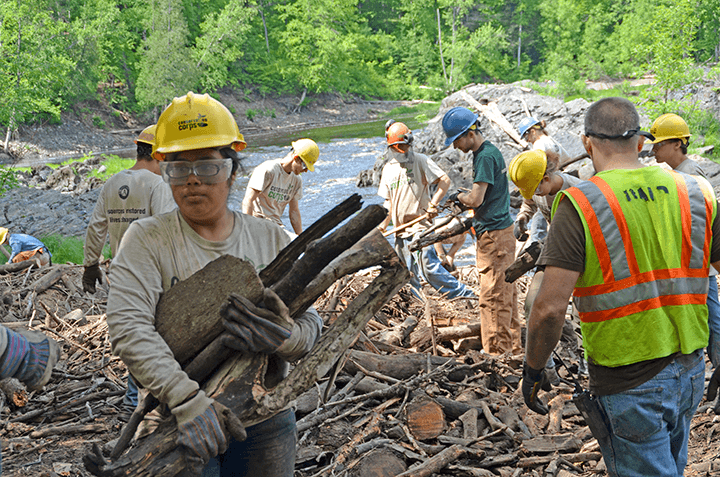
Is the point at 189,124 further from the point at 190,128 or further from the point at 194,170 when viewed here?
the point at 194,170

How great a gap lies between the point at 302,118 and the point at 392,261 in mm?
44926

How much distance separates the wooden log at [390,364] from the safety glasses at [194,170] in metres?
3.17

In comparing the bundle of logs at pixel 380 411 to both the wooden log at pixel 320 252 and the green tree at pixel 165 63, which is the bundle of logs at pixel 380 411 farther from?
A: the green tree at pixel 165 63

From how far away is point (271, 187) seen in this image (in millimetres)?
6852

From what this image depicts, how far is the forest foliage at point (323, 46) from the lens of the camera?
25.5 m

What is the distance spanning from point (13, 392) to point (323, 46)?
5309 cm

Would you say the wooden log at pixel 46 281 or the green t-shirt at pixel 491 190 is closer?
the green t-shirt at pixel 491 190

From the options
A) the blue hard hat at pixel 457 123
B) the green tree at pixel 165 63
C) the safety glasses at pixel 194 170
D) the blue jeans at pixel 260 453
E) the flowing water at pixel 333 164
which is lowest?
the flowing water at pixel 333 164

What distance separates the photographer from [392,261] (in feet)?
7.24

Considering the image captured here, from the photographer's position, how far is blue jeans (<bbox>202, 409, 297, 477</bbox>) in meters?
2.10

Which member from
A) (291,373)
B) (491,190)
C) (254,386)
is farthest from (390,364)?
(254,386)

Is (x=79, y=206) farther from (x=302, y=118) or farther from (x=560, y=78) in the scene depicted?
(x=560, y=78)

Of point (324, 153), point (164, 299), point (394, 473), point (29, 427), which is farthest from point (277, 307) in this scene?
point (324, 153)

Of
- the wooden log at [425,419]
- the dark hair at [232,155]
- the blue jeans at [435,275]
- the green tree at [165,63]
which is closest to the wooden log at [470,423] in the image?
the wooden log at [425,419]
